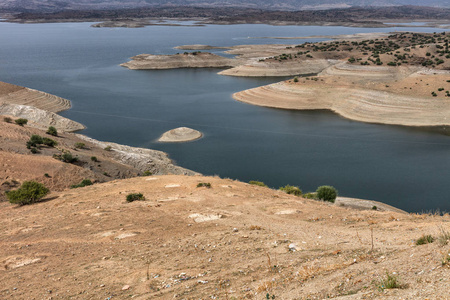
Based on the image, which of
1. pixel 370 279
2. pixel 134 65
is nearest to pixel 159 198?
pixel 370 279

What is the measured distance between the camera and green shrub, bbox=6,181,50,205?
21.5m

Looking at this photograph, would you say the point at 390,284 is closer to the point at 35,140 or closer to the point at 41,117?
the point at 35,140

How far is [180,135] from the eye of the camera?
51750 mm

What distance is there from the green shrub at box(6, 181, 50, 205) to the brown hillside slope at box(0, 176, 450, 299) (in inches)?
43.2

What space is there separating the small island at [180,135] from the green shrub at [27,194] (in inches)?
1150

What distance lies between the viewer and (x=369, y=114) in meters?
62.8

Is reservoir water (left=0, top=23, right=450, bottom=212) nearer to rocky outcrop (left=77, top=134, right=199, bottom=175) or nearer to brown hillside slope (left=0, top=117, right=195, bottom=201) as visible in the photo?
rocky outcrop (left=77, top=134, right=199, bottom=175)

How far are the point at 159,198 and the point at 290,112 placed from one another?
50.6 metres

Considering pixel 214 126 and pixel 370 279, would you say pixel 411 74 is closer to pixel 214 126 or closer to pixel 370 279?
pixel 214 126

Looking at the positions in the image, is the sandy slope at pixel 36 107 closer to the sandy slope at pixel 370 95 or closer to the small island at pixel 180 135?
the small island at pixel 180 135

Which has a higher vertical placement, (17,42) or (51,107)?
(17,42)

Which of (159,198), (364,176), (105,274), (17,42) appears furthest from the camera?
(17,42)

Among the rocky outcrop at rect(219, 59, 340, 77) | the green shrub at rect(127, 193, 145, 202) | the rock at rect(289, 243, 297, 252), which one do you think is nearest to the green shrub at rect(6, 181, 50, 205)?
the green shrub at rect(127, 193, 145, 202)

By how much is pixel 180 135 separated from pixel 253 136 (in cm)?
1036
